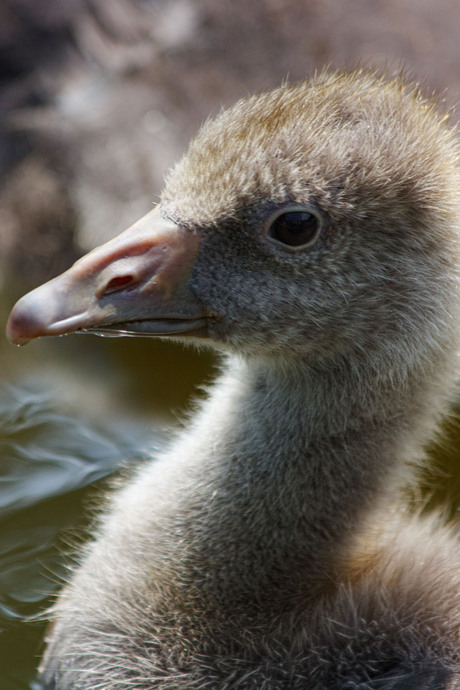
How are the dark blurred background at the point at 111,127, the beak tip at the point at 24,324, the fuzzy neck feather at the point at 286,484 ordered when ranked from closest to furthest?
the beak tip at the point at 24,324 → the fuzzy neck feather at the point at 286,484 → the dark blurred background at the point at 111,127

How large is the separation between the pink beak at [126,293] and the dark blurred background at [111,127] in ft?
4.35

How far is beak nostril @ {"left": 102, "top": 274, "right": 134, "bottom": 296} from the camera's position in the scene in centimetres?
242

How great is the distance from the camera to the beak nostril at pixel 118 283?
7.95 feet

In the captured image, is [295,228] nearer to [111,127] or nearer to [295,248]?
[295,248]

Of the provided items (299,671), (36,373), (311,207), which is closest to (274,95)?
(311,207)

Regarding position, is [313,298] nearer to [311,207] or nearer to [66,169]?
[311,207]

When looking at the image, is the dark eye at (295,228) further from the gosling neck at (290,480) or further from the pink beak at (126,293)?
the gosling neck at (290,480)

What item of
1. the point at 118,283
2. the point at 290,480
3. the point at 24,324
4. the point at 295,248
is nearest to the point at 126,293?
the point at 118,283

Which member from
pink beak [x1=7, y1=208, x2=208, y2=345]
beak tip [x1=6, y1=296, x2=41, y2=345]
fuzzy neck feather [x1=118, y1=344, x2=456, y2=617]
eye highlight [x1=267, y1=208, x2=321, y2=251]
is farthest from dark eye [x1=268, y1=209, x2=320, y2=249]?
beak tip [x1=6, y1=296, x2=41, y2=345]

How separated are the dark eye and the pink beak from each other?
19 centimetres

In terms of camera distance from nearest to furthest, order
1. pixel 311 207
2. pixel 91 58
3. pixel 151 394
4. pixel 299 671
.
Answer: pixel 311 207 < pixel 299 671 < pixel 151 394 < pixel 91 58

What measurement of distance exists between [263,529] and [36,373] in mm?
1784

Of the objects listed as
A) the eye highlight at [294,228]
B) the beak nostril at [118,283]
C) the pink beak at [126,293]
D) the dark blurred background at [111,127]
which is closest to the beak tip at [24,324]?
the pink beak at [126,293]

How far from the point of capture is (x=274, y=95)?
2.63 m
